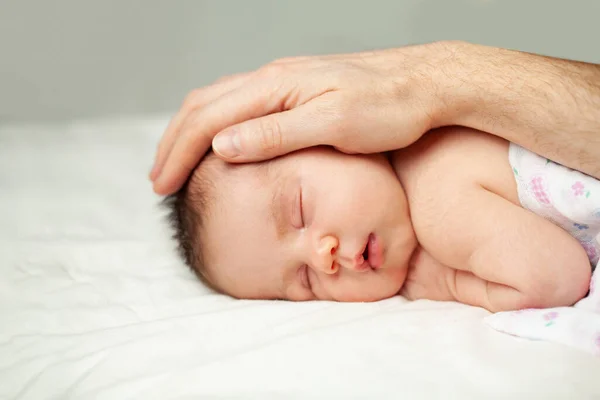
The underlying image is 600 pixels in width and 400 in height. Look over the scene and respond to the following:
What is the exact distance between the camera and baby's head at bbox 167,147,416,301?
133 centimetres

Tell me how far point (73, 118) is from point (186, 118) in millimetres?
1101

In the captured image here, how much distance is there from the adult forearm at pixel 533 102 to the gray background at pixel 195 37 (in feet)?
3.69

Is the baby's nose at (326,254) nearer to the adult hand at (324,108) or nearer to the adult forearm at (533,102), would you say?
the adult hand at (324,108)

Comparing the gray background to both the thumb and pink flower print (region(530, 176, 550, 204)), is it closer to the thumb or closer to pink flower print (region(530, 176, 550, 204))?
the thumb

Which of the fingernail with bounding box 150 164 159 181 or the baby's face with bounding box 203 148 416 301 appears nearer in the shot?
the baby's face with bounding box 203 148 416 301

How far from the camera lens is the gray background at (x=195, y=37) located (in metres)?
2.33

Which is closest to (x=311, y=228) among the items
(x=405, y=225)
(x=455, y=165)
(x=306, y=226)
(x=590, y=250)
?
(x=306, y=226)

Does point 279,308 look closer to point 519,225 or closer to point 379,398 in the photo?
point 379,398

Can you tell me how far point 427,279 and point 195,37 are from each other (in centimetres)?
143

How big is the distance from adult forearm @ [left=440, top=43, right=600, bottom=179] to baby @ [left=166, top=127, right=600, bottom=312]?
0.16 ft

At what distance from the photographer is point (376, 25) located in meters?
2.41

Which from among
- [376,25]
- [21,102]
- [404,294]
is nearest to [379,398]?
[404,294]

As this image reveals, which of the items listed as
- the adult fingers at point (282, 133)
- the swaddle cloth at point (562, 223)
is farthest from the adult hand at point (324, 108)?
the swaddle cloth at point (562, 223)

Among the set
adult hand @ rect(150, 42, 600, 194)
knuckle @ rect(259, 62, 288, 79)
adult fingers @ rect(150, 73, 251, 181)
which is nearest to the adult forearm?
adult hand @ rect(150, 42, 600, 194)
